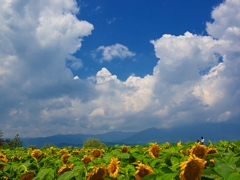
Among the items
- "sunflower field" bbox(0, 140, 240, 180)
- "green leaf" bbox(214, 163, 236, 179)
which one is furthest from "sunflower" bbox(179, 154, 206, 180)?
"green leaf" bbox(214, 163, 236, 179)

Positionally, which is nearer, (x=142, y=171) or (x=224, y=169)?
(x=224, y=169)

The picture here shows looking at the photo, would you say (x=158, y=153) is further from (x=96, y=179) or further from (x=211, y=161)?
(x=96, y=179)

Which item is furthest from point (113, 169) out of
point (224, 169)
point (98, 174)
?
point (224, 169)

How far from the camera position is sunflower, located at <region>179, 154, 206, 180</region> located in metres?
1.91

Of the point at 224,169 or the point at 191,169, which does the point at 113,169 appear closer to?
the point at 191,169

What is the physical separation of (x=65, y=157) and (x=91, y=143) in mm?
22966

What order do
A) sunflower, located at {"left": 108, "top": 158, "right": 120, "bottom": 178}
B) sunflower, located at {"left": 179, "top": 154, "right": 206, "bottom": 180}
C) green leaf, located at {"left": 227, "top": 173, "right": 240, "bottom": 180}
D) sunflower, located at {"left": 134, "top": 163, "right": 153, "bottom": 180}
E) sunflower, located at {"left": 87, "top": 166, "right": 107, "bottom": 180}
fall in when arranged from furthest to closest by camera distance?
sunflower, located at {"left": 108, "top": 158, "right": 120, "bottom": 178} → sunflower, located at {"left": 87, "top": 166, "right": 107, "bottom": 180} → sunflower, located at {"left": 134, "top": 163, "right": 153, "bottom": 180} → sunflower, located at {"left": 179, "top": 154, "right": 206, "bottom": 180} → green leaf, located at {"left": 227, "top": 173, "right": 240, "bottom": 180}

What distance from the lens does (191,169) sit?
1937 millimetres

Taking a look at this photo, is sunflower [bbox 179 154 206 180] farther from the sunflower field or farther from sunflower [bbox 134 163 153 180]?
sunflower [bbox 134 163 153 180]

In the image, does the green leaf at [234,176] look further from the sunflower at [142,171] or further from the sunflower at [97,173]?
the sunflower at [97,173]

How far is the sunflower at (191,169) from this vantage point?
1914 mm

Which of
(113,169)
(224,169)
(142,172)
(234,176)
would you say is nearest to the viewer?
(234,176)

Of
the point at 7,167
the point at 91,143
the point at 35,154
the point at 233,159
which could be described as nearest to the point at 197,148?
the point at 233,159

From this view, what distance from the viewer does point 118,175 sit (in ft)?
8.62
